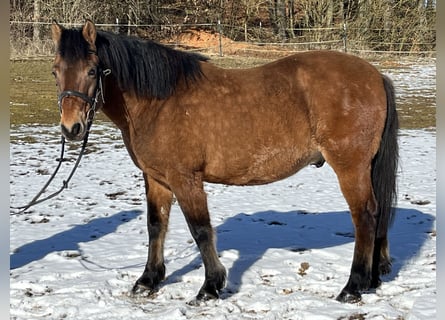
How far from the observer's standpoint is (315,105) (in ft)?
12.5

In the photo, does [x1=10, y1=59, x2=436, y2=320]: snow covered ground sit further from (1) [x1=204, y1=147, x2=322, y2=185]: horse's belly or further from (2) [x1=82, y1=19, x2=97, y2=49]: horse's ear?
(2) [x1=82, y1=19, x2=97, y2=49]: horse's ear

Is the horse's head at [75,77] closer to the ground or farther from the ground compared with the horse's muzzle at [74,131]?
farther from the ground

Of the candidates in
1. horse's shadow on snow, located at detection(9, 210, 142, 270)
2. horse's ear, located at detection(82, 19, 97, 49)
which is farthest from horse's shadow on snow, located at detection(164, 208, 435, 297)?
horse's ear, located at detection(82, 19, 97, 49)

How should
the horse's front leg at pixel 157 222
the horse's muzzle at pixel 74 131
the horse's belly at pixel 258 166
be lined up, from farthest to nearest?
the horse's front leg at pixel 157 222 → the horse's belly at pixel 258 166 → the horse's muzzle at pixel 74 131

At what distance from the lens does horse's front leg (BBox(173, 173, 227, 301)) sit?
3.69 meters

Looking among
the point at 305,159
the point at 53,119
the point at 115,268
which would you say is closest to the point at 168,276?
the point at 115,268

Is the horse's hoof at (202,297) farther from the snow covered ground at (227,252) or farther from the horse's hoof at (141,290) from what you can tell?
the horse's hoof at (141,290)

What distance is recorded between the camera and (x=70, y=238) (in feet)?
16.6

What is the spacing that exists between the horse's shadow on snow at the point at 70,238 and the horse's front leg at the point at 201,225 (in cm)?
160

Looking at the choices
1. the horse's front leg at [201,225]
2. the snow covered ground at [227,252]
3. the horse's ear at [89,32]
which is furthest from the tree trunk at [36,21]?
the horse's front leg at [201,225]

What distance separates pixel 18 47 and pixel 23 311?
18.2m

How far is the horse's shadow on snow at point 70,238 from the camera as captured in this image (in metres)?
4.56

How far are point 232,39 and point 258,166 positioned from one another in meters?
22.8

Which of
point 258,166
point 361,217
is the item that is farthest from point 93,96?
point 361,217
